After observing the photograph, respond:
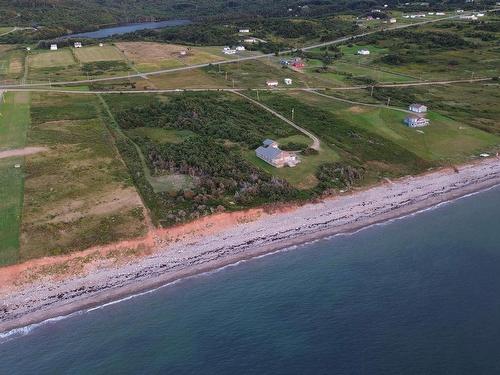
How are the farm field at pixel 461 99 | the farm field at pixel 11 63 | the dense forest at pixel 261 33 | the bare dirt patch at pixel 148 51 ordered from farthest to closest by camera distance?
the dense forest at pixel 261 33, the bare dirt patch at pixel 148 51, the farm field at pixel 11 63, the farm field at pixel 461 99

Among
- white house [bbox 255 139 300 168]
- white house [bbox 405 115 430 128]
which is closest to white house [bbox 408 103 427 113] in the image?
white house [bbox 405 115 430 128]

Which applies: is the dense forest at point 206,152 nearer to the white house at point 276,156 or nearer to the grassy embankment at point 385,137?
the white house at point 276,156

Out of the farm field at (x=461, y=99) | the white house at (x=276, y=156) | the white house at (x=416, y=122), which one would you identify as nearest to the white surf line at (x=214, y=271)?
the white house at (x=276, y=156)

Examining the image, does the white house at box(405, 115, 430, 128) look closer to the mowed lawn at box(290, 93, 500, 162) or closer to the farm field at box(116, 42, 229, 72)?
the mowed lawn at box(290, 93, 500, 162)

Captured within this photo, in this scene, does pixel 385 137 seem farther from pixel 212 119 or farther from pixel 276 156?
pixel 212 119

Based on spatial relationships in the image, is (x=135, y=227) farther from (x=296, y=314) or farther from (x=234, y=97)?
(x=234, y=97)

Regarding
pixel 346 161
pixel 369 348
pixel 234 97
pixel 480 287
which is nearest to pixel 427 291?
pixel 480 287

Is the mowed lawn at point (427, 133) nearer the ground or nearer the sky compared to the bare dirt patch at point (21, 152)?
nearer the ground
